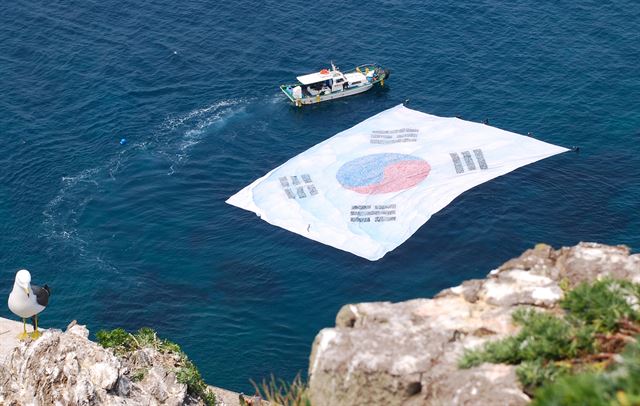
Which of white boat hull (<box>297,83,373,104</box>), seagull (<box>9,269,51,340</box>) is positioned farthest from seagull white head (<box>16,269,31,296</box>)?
white boat hull (<box>297,83,373,104</box>)

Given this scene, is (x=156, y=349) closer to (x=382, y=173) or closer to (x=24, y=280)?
(x=24, y=280)

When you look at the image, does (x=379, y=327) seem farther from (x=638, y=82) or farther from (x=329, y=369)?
(x=638, y=82)

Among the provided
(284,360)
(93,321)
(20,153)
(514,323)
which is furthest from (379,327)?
(20,153)

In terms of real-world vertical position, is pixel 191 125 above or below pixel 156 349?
above

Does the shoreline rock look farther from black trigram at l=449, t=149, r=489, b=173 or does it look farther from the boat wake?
black trigram at l=449, t=149, r=489, b=173

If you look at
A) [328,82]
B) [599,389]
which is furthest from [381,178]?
[599,389]
